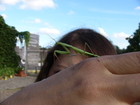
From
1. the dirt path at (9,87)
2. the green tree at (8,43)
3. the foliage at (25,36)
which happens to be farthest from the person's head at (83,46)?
the foliage at (25,36)

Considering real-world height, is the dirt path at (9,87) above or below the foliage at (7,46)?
below

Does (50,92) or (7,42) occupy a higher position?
(7,42)

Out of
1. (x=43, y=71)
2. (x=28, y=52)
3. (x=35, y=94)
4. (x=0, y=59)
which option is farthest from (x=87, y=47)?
(x=28, y=52)

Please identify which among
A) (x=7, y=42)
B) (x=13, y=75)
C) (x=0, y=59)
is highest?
(x=7, y=42)

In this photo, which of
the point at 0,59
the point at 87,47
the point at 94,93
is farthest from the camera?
the point at 0,59

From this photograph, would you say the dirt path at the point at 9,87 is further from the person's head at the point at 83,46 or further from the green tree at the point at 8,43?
the green tree at the point at 8,43

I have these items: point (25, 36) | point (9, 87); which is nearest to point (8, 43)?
point (25, 36)

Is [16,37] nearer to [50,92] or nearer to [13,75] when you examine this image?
[13,75]

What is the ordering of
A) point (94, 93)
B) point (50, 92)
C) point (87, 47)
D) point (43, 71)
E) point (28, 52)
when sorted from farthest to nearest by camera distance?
point (28, 52) → point (43, 71) → point (87, 47) → point (50, 92) → point (94, 93)
